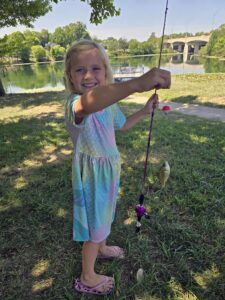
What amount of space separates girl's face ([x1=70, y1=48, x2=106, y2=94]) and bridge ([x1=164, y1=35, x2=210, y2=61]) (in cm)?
6203

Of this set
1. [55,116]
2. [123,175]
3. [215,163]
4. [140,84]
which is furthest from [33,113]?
[140,84]

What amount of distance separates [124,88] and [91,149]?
1.90 feet

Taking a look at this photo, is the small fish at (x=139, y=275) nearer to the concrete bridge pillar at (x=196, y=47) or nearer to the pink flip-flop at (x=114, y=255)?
the pink flip-flop at (x=114, y=255)

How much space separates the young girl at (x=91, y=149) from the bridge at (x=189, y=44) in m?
62.0

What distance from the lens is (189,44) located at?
67.5m

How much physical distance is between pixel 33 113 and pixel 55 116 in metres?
1.09

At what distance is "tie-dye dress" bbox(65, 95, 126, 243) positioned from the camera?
1678 millimetres

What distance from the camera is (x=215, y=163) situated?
409 centimetres

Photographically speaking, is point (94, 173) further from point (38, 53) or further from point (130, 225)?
point (38, 53)

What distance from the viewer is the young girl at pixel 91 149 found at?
1546mm

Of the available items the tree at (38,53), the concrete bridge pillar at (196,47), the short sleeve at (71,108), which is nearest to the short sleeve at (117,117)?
the short sleeve at (71,108)

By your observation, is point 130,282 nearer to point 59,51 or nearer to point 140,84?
point 140,84

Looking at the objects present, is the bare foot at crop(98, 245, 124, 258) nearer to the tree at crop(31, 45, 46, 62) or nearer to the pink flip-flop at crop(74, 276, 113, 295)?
the pink flip-flop at crop(74, 276, 113, 295)

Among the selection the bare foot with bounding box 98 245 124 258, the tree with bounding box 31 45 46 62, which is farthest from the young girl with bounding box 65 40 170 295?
the tree with bounding box 31 45 46 62
